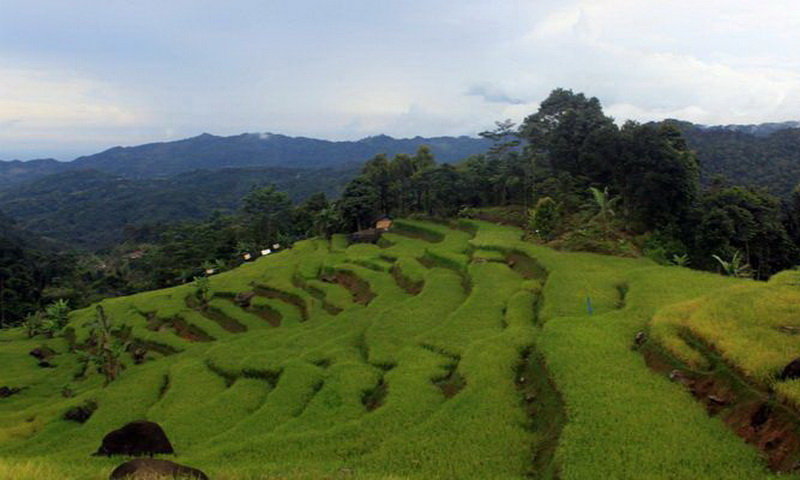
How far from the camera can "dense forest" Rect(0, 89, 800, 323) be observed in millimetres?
31125

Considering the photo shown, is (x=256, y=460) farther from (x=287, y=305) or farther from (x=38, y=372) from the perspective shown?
(x=38, y=372)

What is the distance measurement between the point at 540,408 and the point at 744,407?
4.36m

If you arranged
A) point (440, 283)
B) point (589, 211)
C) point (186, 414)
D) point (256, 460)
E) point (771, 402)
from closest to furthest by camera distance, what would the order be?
point (771, 402) < point (256, 460) < point (186, 414) < point (440, 283) < point (589, 211)

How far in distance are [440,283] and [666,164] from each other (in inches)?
689

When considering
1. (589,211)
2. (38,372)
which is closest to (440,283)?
(589,211)

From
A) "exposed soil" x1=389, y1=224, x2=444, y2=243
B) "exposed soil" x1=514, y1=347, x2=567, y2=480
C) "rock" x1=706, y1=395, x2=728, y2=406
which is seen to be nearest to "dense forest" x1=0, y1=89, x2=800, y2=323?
"exposed soil" x1=389, y1=224, x2=444, y2=243

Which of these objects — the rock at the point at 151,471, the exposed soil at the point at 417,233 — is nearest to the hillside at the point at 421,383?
the rock at the point at 151,471

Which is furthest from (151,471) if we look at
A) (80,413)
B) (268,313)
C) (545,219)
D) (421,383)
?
(545,219)

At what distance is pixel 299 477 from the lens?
28.5 ft

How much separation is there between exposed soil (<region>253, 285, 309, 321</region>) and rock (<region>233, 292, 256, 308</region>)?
76 cm

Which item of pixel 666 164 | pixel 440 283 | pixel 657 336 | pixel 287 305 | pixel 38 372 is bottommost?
pixel 38 372

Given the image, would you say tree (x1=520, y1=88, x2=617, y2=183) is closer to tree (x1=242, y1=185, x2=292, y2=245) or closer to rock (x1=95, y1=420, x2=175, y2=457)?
rock (x1=95, y1=420, x2=175, y2=457)

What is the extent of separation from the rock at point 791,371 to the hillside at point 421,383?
25cm

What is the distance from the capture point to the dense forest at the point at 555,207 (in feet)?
102
